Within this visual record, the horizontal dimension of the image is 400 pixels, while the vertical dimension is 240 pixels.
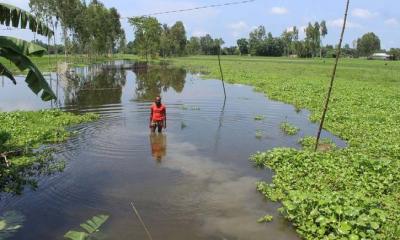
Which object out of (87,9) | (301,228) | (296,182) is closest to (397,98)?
(296,182)

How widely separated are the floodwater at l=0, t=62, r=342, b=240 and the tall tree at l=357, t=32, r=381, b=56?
158797mm

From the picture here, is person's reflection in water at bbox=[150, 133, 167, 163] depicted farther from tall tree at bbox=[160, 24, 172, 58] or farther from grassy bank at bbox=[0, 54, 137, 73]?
tall tree at bbox=[160, 24, 172, 58]

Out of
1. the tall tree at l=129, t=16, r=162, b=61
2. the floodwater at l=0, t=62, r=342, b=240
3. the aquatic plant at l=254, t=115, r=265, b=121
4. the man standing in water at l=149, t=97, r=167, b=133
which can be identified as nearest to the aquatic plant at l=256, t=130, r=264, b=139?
the floodwater at l=0, t=62, r=342, b=240

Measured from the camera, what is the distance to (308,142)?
57.1 feet

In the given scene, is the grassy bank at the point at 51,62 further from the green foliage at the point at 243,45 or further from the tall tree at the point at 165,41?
the green foliage at the point at 243,45

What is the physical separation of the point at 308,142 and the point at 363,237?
29.6 ft

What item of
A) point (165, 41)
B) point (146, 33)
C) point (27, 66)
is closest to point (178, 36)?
point (165, 41)

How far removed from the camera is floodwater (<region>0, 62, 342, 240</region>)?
9.77 meters

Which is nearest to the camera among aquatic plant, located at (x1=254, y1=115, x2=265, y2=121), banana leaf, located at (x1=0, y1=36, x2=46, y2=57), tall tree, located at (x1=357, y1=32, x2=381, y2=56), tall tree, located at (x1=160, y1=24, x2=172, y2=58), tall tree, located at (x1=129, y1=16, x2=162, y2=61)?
banana leaf, located at (x1=0, y1=36, x2=46, y2=57)

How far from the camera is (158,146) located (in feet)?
55.8

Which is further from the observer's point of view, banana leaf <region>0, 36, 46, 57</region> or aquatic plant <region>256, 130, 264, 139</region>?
aquatic plant <region>256, 130, 264, 139</region>

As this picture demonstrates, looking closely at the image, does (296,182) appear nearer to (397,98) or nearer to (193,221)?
(193,221)

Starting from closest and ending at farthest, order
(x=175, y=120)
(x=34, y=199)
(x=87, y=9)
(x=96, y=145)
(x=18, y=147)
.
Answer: (x=34, y=199), (x=18, y=147), (x=96, y=145), (x=175, y=120), (x=87, y=9)

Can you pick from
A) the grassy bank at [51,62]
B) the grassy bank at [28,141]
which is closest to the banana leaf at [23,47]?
the grassy bank at [28,141]
